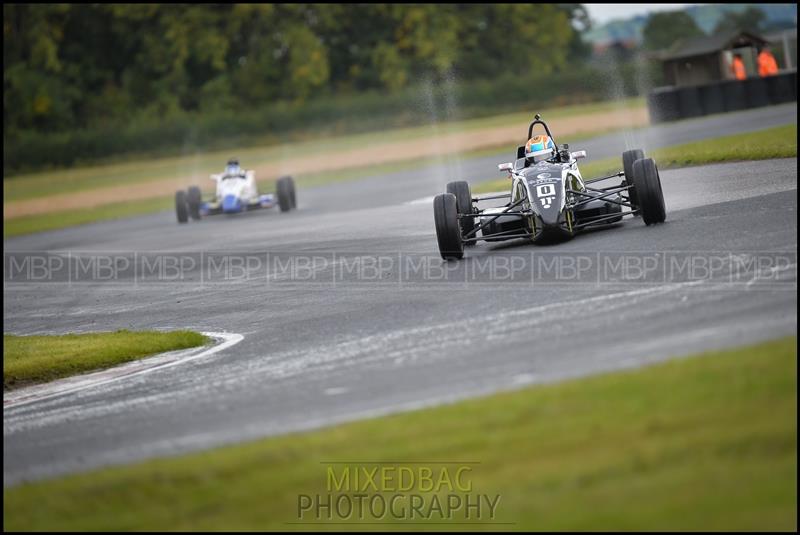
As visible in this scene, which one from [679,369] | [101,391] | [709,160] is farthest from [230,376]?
[709,160]

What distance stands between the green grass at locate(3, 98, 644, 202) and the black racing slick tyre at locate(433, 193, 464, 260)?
134ft

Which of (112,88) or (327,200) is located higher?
(112,88)

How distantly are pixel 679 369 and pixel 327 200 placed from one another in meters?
24.7

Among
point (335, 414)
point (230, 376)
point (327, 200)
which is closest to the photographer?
point (335, 414)

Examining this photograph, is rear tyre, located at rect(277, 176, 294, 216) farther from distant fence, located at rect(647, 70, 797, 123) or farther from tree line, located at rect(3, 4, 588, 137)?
tree line, located at rect(3, 4, 588, 137)

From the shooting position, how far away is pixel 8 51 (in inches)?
2874

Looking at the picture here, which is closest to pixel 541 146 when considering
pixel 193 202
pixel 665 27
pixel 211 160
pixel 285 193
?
pixel 285 193

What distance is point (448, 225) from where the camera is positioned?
13867 mm

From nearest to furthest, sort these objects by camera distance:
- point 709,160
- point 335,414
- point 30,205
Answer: point 335,414 < point 709,160 < point 30,205

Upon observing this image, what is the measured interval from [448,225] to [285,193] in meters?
15.2

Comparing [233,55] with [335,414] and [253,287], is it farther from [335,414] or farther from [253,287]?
[335,414]

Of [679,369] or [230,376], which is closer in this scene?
[679,369]

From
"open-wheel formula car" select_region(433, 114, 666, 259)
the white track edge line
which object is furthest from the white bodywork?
the white track edge line

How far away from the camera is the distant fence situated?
123 feet
